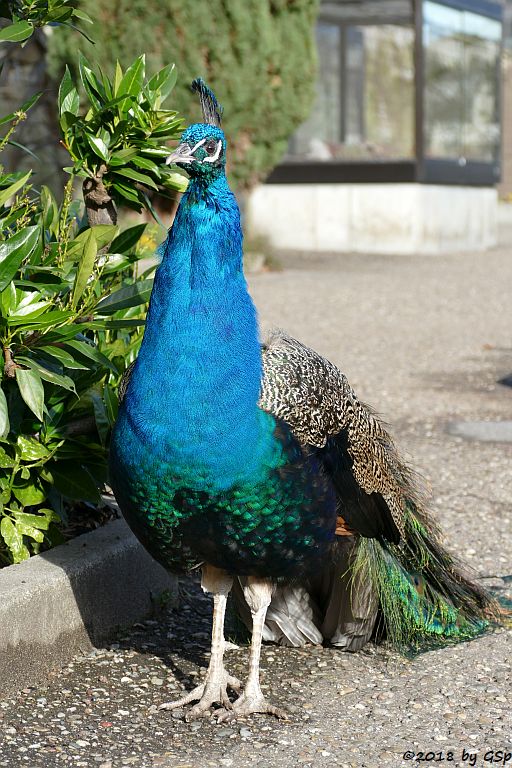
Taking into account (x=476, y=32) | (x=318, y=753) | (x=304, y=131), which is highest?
(x=476, y=32)

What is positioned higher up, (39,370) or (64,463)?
(39,370)

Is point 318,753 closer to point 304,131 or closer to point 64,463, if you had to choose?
point 64,463

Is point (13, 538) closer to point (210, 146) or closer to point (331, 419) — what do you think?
point (331, 419)

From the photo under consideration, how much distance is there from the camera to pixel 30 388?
127 inches

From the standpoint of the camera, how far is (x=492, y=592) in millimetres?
4004

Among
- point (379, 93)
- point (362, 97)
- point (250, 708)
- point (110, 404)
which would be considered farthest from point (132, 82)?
point (362, 97)

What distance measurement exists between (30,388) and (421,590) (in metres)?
1.38

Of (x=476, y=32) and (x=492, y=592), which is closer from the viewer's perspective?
(x=492, y=592)

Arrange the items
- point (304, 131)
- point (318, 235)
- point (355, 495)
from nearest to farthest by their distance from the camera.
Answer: point (355, 495)
point (318, 235)
point (304, 131)

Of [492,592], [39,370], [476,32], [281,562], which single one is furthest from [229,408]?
[476,32]

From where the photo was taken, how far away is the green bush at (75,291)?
341cm

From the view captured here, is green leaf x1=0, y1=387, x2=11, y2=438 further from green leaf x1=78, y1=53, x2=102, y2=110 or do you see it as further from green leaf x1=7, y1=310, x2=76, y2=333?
green leaf x1=78, y1=53, x2=102, y2=110

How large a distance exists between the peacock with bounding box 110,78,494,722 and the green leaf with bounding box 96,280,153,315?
34 cm

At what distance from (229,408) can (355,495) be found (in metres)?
0.60
